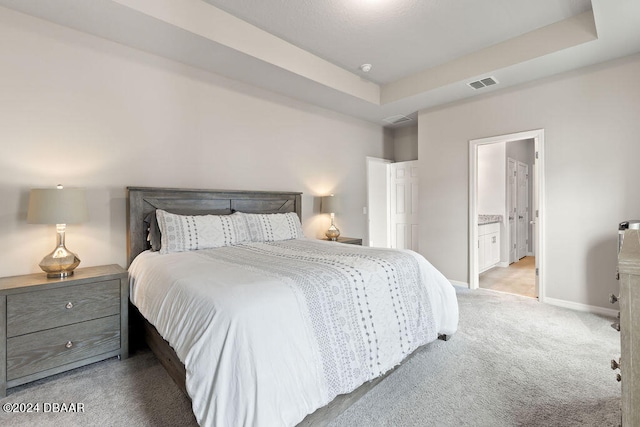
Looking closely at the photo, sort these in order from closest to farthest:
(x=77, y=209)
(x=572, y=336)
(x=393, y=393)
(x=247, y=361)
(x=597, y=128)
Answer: (x=247, y=361) < (x=393, y=393) < (x=77, y=209) < (x=572, y=336) < (x=597, y=128)

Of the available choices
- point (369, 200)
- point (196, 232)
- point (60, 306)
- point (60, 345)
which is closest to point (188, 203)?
point (196, 232)

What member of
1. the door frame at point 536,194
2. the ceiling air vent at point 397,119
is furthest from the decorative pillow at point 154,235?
the ceiling air vent at point 397,119

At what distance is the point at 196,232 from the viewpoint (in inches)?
104

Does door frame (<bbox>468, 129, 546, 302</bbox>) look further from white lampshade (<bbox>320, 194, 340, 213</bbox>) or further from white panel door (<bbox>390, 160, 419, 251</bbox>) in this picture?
white lampshade (<bbox>320, 194, 340, 213</bbox>)

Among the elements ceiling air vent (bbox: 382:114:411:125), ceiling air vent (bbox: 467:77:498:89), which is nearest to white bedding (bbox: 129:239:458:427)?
ceiling air vent (bbox: 467:77:498:89)

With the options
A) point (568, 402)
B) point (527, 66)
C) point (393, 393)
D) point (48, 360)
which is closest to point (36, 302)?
point (48, 360)

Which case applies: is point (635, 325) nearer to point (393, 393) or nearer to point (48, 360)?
point (393, 393)

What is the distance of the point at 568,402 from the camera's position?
1728 millimetres

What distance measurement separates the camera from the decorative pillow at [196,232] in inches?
99.7

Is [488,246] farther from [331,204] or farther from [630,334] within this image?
[630,334]

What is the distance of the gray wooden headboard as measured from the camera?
2.67m

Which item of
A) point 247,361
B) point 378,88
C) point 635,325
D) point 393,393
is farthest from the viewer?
point 378,88

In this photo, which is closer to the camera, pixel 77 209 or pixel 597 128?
pixel 77 209

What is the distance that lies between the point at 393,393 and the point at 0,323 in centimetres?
248
